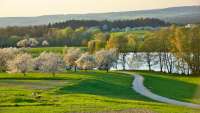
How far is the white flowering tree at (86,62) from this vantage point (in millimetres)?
114162

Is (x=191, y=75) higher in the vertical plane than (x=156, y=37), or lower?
lower

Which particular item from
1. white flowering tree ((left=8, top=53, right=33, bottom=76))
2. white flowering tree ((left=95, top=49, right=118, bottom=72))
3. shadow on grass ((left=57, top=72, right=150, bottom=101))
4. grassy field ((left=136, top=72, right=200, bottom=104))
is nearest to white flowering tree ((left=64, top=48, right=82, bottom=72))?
white flowering tree ((left=95, top=49, right=118, bottom=72))

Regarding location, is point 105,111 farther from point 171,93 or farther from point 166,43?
point 166,43

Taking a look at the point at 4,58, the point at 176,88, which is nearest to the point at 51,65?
the point at 4,58

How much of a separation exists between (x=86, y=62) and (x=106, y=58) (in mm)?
4918

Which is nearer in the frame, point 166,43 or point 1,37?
point 166,43

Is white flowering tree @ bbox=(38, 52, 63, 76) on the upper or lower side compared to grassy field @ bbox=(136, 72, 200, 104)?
upper

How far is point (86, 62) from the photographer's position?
376ft

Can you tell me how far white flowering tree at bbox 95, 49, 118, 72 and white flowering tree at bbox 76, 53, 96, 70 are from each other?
4.73ft

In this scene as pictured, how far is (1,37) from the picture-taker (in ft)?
→ 570

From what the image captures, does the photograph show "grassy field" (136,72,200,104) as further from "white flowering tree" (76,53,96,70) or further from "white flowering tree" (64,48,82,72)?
"white flowering tree" (64,48,82,72)

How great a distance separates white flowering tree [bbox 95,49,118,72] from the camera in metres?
116

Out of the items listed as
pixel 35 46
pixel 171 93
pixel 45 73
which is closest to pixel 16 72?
pixel 45 73

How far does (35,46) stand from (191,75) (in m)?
77.1
